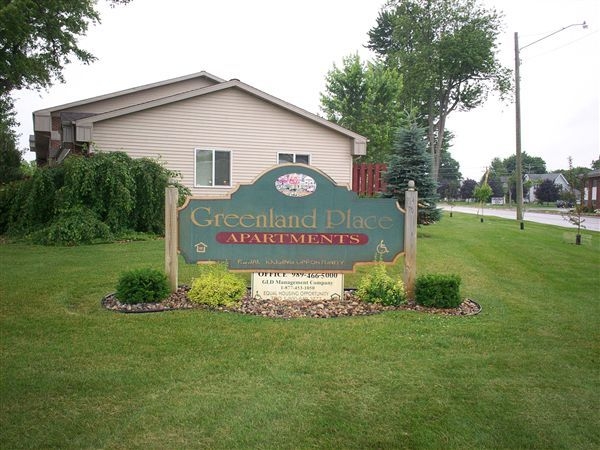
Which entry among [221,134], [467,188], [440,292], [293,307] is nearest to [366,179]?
[221,134]

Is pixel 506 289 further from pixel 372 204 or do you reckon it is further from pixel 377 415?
pixel 377 415

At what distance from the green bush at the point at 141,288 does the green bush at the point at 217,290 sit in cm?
41

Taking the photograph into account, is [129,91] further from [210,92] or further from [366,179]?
[366,179]

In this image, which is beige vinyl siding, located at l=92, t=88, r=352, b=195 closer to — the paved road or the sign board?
the sign board

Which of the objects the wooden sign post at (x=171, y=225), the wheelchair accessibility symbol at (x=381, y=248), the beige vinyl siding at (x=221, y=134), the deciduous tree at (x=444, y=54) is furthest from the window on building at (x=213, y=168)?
the deciduous tree at (x=444, y=54)

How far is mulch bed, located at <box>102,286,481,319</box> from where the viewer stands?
245 inches

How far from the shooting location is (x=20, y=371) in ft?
13.9

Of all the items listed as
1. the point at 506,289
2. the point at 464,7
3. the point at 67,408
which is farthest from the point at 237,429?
the point at 464,7

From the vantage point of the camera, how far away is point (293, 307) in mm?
6539

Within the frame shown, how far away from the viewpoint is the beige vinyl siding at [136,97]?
A: 19.7 m

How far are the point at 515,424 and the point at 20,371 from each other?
396cm

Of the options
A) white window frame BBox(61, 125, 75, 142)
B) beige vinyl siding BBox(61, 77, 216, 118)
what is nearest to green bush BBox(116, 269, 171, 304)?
white window frame BBox(61, 125, 75, 142)

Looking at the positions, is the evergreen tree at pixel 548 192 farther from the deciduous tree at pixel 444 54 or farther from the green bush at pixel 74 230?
the green bush at pixel 74 230

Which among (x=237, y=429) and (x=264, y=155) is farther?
(x=264, y=155)
